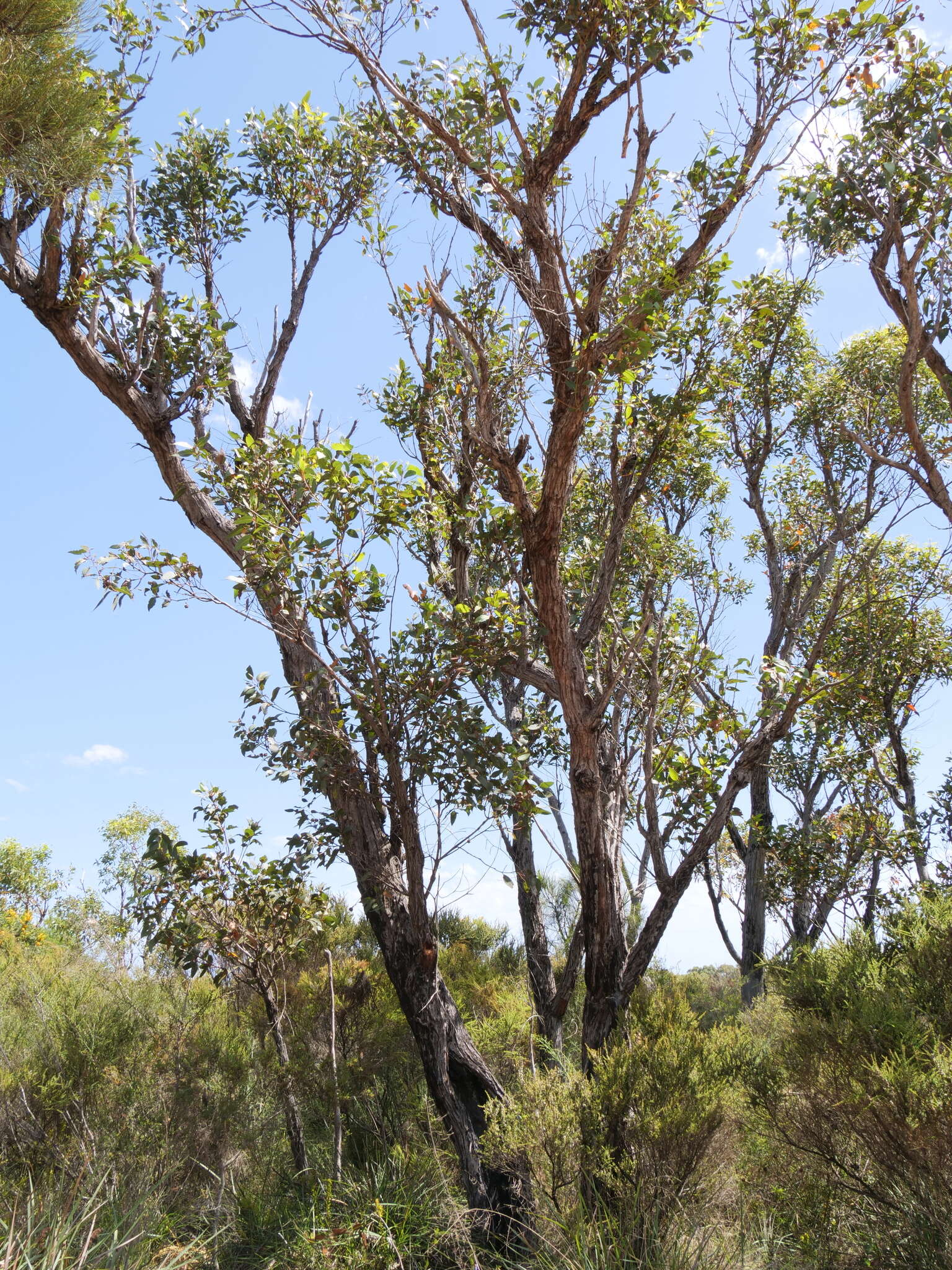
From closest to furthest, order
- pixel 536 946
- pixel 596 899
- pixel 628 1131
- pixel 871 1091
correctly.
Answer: pixel 871 1091, pixel 628 1131, pixel 596 899, pixel 536 946

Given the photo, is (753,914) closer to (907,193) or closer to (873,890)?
(873,890)

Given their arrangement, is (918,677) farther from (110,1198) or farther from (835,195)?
(110,1198)

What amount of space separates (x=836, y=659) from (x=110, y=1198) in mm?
7859

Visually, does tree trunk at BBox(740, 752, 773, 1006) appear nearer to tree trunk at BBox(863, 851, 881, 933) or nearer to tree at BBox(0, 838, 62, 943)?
tree trunk at BBox(863, 851, 881, 933)

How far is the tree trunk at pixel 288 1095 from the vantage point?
5.33 m

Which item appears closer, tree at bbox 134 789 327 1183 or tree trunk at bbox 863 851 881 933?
Result: tree at bbox 134 789 327 1183

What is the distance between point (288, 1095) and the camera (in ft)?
17.5

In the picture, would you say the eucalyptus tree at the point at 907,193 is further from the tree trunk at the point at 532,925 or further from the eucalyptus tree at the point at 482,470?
the tree trunk at the point at 532,925

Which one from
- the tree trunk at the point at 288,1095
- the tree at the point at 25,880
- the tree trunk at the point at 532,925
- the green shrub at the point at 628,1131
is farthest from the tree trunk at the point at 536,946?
the tree at the point at 25,880

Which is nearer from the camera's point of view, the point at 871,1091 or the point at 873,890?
the point at 871,1091

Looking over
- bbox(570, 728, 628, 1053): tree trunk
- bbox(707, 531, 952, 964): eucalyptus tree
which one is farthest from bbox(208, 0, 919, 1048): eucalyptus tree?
bbox(707, 531, 952, 964): eucalyptus tree

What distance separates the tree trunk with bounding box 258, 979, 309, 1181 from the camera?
5332 millimetres

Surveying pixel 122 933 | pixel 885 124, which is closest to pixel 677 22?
pixel 885 124

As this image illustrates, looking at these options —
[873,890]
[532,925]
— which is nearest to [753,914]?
[873,890]
